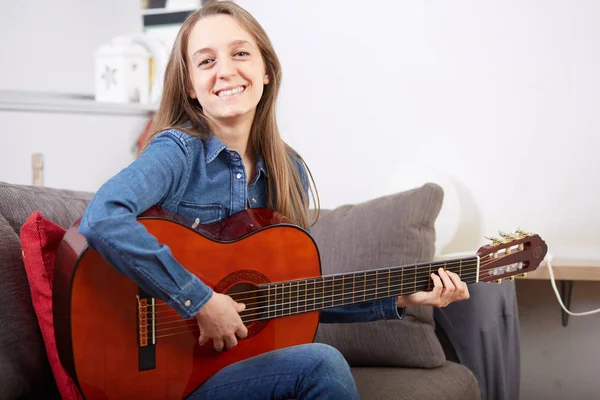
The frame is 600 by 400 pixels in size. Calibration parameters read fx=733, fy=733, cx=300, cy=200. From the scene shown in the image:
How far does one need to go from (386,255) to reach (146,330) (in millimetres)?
782

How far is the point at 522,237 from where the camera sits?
180 centimetres

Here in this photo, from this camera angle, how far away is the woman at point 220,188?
Answer: 50.2 inches

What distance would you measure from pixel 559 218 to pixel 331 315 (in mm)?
1038

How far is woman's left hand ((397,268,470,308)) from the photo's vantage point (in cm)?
172

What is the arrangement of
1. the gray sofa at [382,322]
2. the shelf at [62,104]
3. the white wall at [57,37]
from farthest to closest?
the white wall at [57,37], the shelf at [62,104], the gray sofa at [382,322]

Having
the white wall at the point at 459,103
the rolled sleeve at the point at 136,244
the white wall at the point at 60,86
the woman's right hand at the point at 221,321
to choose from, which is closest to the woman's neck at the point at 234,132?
the rolled sleeve at the point at 136,244

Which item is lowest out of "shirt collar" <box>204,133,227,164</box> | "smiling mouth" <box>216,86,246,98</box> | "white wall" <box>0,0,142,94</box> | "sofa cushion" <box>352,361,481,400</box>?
"sofa cushion" <box>352,361,481,400</box>

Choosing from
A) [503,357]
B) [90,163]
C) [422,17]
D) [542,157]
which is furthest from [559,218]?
[90,163]

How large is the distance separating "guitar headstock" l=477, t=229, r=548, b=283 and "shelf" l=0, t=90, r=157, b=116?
1.70m

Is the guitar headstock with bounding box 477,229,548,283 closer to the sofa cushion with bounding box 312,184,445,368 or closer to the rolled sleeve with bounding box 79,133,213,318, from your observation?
the sofa cushion with bounding box 312,184,445,368

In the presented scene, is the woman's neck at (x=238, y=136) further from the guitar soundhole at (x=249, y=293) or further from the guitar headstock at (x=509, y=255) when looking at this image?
the guitar headstock at (x=509, y=255)

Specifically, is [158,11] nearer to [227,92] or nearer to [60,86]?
[60,86]

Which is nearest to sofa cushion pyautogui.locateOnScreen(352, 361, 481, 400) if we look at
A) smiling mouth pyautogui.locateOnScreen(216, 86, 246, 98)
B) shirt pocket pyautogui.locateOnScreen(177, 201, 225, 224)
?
shirt pocket pyautogui.locateOnScreen(177, 201, 225, 224)

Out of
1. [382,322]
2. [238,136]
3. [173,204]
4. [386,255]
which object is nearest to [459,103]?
[386,255]
